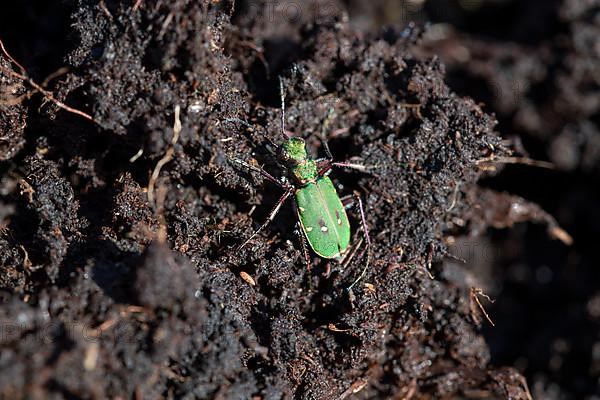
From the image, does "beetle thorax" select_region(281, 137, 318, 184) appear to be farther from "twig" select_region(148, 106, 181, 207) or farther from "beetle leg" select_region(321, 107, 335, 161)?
"twig" select_region(148, 106, 181, 207)

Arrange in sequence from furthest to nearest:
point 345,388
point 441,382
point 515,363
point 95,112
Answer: point 515,363 < point 441,382 < point 345,388 < point 95,112

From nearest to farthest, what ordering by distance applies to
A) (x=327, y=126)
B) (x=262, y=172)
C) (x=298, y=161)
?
(x=262, y=172) → (x=298, y=161) → (x=327, y=126)

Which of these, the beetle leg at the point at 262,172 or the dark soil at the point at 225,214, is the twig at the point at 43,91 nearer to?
the dark soil at the point at 225,214

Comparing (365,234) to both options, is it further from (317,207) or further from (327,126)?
(327,126)

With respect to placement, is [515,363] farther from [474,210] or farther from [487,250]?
[474,210]

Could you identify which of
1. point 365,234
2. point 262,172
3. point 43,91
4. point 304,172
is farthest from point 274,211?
point 43,91

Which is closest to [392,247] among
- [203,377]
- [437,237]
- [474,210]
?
[437,237]

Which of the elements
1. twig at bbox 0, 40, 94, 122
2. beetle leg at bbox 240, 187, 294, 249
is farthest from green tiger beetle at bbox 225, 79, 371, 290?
twig at bbox 0, 40, 94, 122
